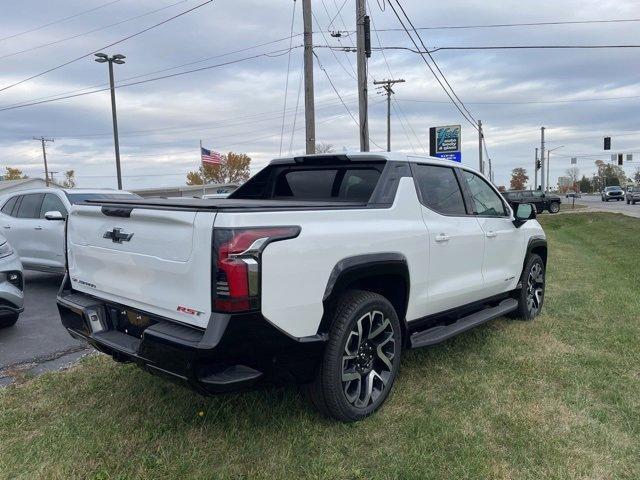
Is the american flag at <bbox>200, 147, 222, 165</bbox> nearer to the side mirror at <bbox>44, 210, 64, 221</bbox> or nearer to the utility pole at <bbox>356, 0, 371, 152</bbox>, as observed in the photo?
the utility pole at <bbox>356, 0, 371, 152</bbox>

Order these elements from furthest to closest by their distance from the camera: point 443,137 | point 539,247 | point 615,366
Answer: point 443,137
point 539,247
point 615,366

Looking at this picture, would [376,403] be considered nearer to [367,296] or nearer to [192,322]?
[367,296]

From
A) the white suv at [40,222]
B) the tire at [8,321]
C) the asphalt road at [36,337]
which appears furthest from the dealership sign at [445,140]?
the tire at [8,321]

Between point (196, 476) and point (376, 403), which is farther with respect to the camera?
point (376, 403)

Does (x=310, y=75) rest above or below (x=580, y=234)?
above

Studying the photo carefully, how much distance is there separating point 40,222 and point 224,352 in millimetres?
6975

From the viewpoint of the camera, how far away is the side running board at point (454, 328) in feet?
12.9

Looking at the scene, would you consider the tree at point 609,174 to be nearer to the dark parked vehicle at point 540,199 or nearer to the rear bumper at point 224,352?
the dark parked vehicle at point 540,199

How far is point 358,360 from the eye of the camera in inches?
137

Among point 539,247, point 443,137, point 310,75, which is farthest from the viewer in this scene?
point 443,137

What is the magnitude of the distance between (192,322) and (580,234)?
18.6 metres

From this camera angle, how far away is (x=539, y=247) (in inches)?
239

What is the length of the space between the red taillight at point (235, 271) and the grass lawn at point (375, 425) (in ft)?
3.27

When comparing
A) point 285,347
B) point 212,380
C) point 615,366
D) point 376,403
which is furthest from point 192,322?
point 615,366
